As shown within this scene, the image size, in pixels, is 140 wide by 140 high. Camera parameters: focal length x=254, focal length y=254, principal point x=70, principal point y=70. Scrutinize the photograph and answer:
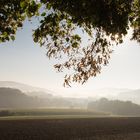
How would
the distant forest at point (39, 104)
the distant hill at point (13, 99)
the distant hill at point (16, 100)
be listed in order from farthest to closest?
the distant hill at point (16, 100) < the distant hill at point (13, 99) < the distant forest at point (39, 104)

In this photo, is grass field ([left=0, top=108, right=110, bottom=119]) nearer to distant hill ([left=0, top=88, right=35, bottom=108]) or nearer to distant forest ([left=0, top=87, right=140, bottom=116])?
distant forest ([left=0, top=87, right=140, bottom=116])

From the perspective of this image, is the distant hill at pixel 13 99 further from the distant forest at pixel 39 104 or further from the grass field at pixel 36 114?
the grass field at pixel 36 114

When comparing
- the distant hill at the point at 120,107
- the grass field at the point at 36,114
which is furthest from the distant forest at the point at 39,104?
the grass field at the point at 36,114

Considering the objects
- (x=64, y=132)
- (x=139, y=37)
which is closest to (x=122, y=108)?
(x=64, y=132)

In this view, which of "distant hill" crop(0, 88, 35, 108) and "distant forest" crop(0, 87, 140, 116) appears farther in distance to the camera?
"distant hill" crop(0, 88, 35, 108)

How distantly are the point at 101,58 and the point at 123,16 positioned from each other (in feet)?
5.15

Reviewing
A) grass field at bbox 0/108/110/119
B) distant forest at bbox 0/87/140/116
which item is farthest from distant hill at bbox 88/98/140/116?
grass field at bbox 0/108/110/119

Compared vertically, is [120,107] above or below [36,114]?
above

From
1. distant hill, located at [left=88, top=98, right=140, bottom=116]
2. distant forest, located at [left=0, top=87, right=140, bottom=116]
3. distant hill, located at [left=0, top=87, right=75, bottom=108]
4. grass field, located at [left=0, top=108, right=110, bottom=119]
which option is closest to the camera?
grass field, located at [left=0, top=108, right=110, bottom=119]

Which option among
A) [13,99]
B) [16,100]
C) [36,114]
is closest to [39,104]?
[16,100]

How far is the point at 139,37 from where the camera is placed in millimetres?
9797

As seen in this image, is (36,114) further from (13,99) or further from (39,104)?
(39,104)

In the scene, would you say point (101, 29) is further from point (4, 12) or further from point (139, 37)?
point (4, 12)

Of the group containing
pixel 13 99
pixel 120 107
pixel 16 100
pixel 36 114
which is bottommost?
pixel 36 114
